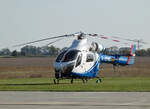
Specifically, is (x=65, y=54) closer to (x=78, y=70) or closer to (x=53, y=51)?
(x=78, y=70)

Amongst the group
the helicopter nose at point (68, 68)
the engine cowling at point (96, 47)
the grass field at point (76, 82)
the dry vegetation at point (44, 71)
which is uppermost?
the engine cowling at point (96, 47)

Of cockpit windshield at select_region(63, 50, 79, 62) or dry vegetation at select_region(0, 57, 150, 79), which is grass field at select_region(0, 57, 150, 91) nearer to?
dry vegetation at select_region(0, 57, 150, 79)

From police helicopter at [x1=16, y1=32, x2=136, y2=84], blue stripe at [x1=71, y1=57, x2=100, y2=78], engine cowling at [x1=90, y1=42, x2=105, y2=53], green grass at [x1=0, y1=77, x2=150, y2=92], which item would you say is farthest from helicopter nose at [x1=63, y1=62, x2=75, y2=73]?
engine cowling at [x1=90, y1=42, x2=105, y2=53]

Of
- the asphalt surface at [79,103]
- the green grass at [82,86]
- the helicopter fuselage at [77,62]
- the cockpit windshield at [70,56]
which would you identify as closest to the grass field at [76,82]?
the green grass at [82,86]

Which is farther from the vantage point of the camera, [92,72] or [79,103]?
[92,72]

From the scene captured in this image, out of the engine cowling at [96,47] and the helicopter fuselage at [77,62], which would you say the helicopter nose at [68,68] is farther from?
the engine cowling at [96,47]

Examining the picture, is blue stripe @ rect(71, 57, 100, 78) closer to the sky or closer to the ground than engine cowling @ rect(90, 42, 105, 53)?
closer to the ground

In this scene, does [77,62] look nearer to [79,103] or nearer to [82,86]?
[82,86]

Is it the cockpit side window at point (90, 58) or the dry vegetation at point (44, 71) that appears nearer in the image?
the cockpit side window at point (90, 58)

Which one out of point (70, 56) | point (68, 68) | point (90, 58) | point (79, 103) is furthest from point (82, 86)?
point (79, 103)

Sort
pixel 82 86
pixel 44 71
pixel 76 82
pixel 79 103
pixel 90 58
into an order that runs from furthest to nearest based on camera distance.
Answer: pixel 44 71, pixel 76 82, pixel 90 58, pixel 82 86, pixel 79 103

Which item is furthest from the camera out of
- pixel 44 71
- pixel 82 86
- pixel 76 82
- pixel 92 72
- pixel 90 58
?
pixel 44 71

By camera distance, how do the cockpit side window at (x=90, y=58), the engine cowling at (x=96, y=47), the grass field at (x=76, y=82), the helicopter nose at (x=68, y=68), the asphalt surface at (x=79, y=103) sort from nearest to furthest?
the asphalt surface at (x=79, y=103), the grass field at (x=76, y=82), the helicopter nose at (x=68, y=68), the cockpit side window at (x=90, y=58), the engine cowling at (x=96, y=47)

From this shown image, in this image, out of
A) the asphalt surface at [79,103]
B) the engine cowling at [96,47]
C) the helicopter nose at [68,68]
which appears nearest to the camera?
the asphalt surface at [79,103]
